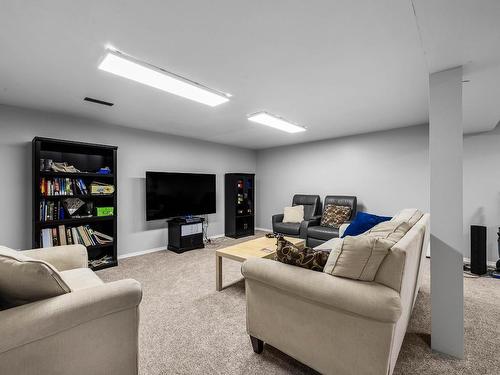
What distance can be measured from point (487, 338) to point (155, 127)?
4.82 metres

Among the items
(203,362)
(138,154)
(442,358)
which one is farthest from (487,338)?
(138,154)

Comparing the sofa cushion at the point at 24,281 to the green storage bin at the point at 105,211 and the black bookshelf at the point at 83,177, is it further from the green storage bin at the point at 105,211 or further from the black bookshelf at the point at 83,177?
the green storage bin at the point at 105,211

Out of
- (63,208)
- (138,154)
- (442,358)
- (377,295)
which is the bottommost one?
(442,358)

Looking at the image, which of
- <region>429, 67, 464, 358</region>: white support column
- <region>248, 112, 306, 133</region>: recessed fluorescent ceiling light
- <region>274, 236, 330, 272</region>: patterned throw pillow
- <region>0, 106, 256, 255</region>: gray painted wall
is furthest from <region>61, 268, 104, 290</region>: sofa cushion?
<region>248, 112, 306, 133</region>: recessed fluorescent ceiling light

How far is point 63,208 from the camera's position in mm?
3254

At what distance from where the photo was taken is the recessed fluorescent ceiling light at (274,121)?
3.42 meters

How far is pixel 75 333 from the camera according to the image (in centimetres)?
110

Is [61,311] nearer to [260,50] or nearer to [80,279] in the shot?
[80,279]

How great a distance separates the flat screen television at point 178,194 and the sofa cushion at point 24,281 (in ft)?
10.2

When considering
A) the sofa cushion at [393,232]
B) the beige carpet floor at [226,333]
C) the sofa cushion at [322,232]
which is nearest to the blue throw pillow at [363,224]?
the sofa cushion at [393,232]

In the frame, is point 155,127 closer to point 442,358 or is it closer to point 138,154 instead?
point 138,154

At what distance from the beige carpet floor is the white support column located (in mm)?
203

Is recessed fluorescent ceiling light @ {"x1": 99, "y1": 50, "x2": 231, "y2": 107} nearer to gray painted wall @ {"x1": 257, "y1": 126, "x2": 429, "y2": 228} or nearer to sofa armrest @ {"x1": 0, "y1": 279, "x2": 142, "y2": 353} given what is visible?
sofa armrest @ {"x1": 0, "y1": 279, "x2": 142, "y2": 353}

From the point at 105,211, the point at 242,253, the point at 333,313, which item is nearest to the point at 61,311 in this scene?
the point at 333,313
